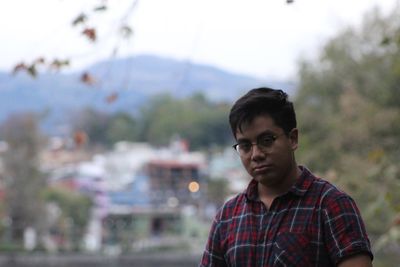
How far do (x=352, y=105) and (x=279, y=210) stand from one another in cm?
2750

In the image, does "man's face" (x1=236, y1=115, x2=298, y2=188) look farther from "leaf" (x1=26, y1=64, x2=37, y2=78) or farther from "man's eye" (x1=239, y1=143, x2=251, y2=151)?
"leaf" (x1=26, y1=64, x2=37, y2=78)

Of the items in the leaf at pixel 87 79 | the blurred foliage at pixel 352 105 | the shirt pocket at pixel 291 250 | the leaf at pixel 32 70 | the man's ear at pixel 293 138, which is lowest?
the shirt pocket at pixel 291 250

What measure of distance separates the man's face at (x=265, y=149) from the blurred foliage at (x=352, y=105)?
71.5ft

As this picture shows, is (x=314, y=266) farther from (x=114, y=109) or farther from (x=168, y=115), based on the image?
(x=114, y=109)

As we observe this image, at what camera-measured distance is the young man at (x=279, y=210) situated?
2.77m

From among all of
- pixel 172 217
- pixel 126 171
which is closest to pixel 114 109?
pixel 126 171

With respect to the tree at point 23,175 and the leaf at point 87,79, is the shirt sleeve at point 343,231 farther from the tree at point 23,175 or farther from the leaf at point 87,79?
the tree at point 23,175

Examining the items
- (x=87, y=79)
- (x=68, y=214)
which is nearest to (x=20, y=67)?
(x=87, y=79)

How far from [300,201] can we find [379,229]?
2483cm

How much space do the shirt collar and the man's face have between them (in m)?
0.05

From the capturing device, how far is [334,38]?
33.4 metres

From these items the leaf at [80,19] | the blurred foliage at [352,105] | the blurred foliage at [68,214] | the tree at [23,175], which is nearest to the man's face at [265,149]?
the leaf at [80,19]

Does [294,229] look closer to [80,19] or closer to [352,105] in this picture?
[80,19]

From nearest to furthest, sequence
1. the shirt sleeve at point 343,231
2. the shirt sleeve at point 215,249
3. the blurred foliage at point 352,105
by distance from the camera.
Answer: the shirt sleeve at point 343,231
the shirt sleeve at point 215,249
the blurred foliage at point 352,105
